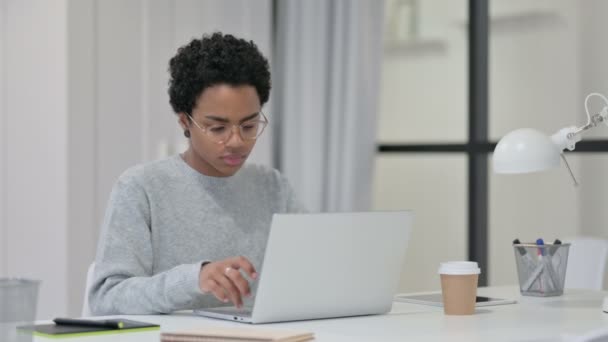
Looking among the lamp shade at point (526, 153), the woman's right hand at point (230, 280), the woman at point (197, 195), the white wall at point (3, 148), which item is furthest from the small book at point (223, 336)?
the white wall at point (3, 148)

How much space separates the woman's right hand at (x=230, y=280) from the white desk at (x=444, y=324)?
0.07m

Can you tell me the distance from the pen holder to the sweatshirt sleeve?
2.60 feet

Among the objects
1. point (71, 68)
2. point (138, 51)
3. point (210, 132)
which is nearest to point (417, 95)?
point (138, 51)

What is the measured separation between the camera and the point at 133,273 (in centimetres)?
216

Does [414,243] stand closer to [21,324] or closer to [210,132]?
[210,132]

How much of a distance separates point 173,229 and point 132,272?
0.19m

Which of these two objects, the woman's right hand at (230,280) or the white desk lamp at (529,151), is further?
the white desk lamp at (529,151)

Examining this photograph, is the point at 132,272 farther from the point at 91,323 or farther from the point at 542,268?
the point at 542,268

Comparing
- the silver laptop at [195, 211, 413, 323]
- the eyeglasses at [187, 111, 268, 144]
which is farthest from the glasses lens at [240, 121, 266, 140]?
the silver laptop at [195, 211, 413, 323]

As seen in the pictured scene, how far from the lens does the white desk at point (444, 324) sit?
1770 mm

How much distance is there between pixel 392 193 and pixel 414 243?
264mm

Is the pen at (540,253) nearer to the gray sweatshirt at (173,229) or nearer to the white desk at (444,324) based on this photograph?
the white desk at (444,324)

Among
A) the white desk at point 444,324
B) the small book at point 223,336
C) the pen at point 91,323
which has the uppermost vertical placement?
the small book at point 223,336

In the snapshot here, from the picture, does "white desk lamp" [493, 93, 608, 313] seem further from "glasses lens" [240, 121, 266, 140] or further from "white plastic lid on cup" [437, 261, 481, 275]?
"glasses lens" [240, 121, 266, 140]
